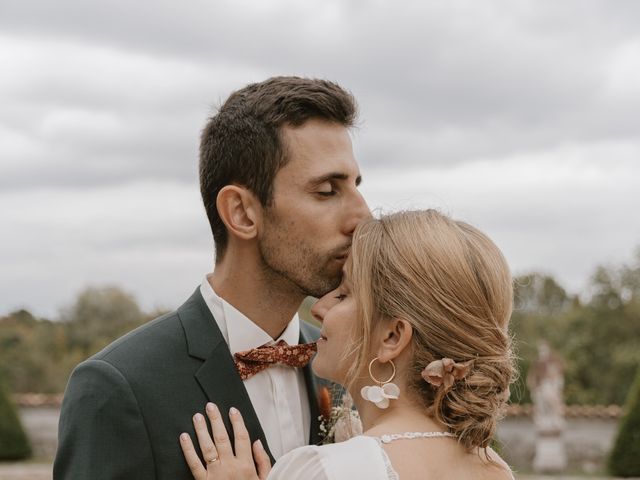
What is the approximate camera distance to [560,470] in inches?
728

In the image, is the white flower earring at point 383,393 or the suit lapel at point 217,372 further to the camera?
the suit lapel at point 217,372

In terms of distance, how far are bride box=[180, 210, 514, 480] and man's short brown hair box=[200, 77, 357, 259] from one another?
0.57 m

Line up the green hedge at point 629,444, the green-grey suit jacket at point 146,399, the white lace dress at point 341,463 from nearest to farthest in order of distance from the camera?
1. the white lace dress at point 341,463
2. the green-grey suit jacket at point 146,399
3. the green hedge at point 629,444

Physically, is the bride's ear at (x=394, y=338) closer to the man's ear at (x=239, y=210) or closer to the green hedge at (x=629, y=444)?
the man's ear at (x=239, y=210)

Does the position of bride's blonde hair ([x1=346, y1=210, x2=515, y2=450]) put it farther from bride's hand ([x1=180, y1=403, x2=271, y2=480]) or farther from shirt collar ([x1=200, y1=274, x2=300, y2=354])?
shirt collar ([x1=200, y1=274, x2=300, y2=354])

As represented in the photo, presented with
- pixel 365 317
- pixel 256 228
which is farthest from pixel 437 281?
pixel 256 228

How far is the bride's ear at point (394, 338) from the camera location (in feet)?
9.14

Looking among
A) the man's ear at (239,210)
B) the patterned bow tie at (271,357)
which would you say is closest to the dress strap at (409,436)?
the patterned bow tie at (271,357)

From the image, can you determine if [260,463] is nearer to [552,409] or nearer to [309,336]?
[309,336]

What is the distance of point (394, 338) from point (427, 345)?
0.11 meters

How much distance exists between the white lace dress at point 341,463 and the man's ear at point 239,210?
0.94 m

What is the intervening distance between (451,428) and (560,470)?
16.8 metres

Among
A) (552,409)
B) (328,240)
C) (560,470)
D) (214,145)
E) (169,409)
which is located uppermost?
(214,145)

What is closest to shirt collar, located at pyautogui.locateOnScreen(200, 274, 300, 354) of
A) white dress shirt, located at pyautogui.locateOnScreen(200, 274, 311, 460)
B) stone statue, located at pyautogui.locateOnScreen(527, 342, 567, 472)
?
white dress shirt, located at pyautogui.locateOnScreen(200, 274, 311, 460)
